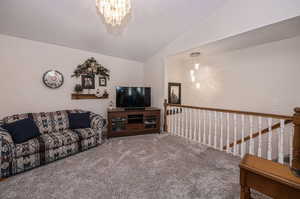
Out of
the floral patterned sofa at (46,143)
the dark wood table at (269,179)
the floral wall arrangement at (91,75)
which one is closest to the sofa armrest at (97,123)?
the floral patterned sofa at (46,143)

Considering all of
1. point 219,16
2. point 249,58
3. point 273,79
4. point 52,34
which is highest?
point 219,16

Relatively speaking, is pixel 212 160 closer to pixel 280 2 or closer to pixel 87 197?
pixel 87 197

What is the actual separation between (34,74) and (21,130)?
1.44 meters

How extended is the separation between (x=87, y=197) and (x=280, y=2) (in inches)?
144

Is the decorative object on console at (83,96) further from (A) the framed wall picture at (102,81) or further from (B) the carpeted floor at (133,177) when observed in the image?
(B) the carpeted floor at (133,177)

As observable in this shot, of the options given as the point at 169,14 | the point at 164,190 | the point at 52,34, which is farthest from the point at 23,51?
the point at 164,190

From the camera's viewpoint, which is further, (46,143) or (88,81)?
(88,81)

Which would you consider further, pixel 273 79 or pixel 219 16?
pixel 273 79

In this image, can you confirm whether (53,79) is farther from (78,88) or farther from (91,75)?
(91,75)

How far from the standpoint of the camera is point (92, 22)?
285cm

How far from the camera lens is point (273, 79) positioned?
324 centimetres

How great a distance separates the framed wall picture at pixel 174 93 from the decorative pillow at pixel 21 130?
11.5ft

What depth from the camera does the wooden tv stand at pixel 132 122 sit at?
12.1 feet

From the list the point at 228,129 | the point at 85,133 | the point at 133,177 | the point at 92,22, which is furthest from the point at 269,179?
the point at 92,22
